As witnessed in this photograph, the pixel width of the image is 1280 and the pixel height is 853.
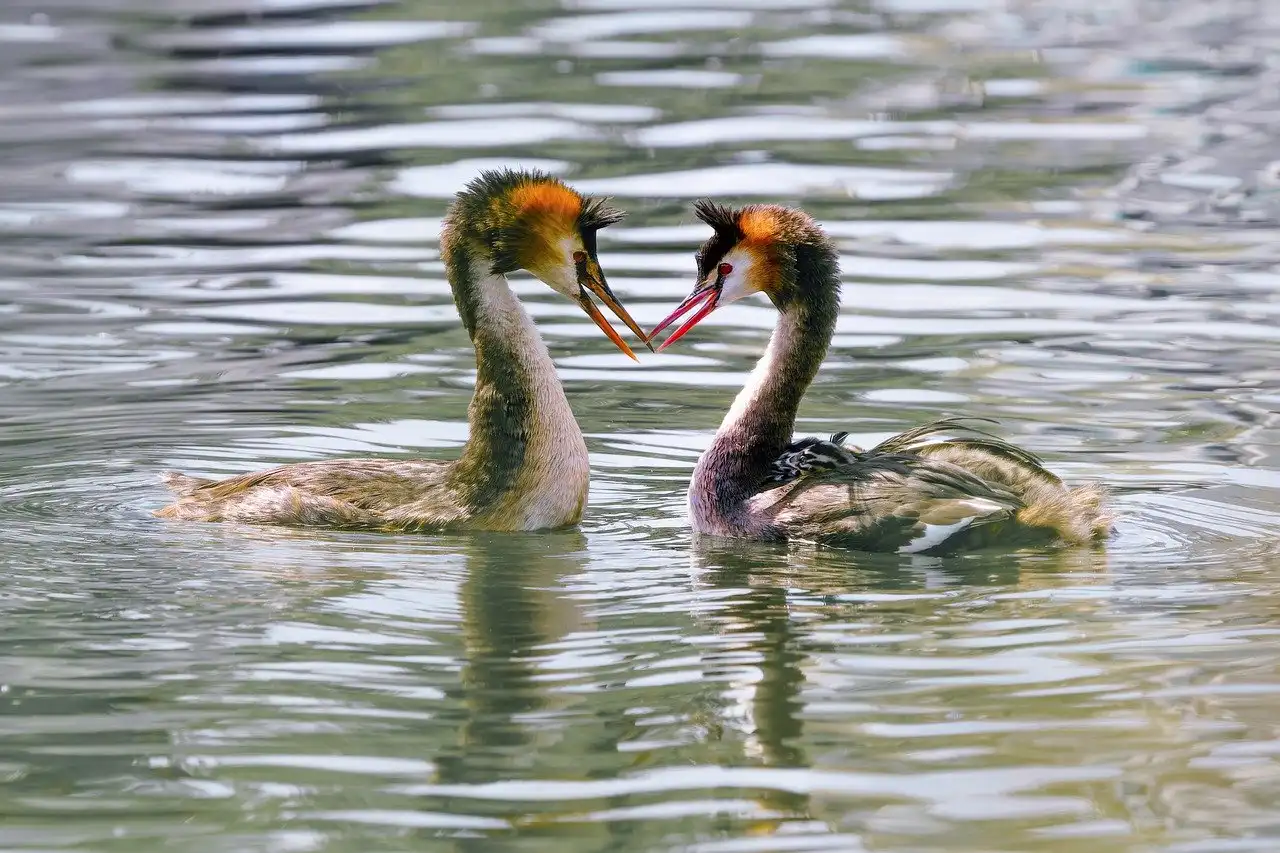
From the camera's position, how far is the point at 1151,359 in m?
12.9

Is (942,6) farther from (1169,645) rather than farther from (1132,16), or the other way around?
(1169,645)

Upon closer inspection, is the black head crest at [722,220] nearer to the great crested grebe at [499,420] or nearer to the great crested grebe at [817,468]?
the great crested grebe at [817,468]

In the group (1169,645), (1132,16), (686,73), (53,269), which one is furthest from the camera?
(1132,16)

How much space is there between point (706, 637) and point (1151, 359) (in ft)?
18.4

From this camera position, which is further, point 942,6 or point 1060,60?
point 942,6

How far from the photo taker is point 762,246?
9.84 metres

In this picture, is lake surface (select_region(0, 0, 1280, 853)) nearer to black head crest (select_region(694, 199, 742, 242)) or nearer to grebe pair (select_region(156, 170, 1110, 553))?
grebe pair (select_region(156, 170, 1110, 553))

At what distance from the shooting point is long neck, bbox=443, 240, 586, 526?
974 cm

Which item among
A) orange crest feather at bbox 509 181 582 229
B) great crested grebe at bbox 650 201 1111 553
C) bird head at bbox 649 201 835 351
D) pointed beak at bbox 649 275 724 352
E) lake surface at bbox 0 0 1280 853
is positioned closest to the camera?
lake surface at bbox 0 0 1280 853

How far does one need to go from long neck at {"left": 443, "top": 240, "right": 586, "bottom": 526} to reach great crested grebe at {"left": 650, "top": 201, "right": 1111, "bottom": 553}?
649mm

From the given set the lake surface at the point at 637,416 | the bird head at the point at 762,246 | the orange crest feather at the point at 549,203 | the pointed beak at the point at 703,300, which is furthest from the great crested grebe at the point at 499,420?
the bird head at the point at 762,246

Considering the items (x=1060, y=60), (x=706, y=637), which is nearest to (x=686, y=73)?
(x=1060, y=60)

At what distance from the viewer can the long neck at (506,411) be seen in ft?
32.0

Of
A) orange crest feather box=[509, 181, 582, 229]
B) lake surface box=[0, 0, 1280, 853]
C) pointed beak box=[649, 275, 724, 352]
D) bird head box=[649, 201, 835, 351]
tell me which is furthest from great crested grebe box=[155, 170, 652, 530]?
bird head box=[649, 201, 835, 351]
